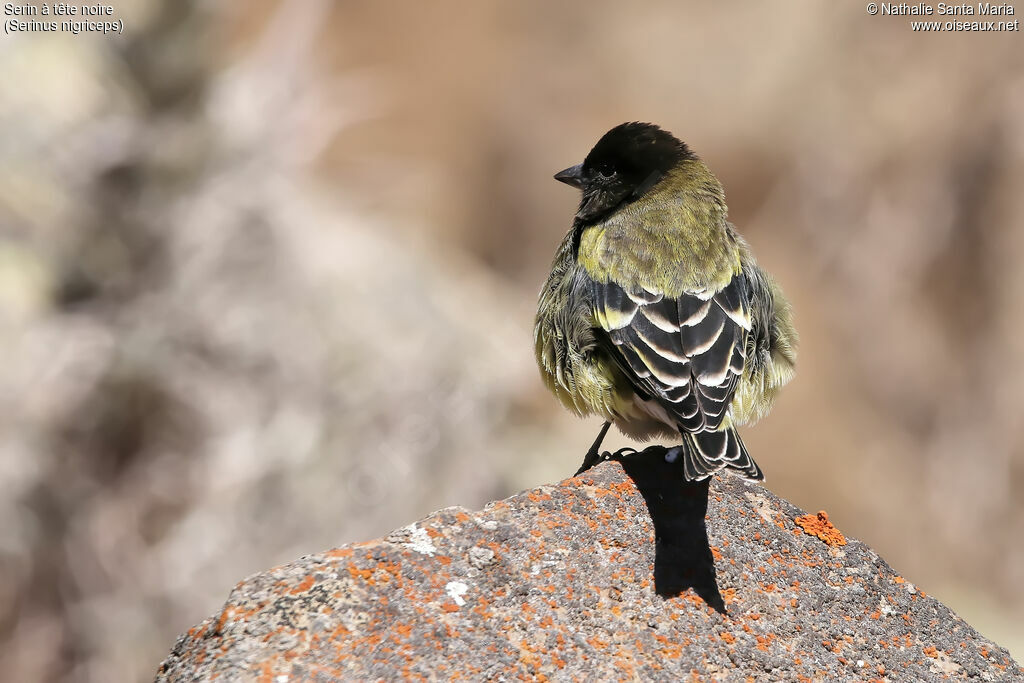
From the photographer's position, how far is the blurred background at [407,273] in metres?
8.21

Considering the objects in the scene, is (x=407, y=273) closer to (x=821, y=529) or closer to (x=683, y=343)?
(x=683, y=343)

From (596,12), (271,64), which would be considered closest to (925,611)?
(271,64)

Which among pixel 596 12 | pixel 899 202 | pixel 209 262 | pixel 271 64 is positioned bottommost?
pixel 209 262

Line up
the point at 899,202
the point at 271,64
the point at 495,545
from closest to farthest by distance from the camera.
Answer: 1. the point at 495,545
2. the point at 271,64
3. the point at 899,202

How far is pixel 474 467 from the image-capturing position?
9.12 m

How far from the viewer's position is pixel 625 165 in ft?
20.2

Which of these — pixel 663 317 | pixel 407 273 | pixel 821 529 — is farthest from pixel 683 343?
pixel 407 273

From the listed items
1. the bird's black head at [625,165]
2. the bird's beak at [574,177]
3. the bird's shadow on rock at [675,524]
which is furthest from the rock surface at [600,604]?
the bird's beak at [574,177]

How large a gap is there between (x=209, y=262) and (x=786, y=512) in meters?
5.86

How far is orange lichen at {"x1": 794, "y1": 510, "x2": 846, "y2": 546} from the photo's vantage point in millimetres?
4180

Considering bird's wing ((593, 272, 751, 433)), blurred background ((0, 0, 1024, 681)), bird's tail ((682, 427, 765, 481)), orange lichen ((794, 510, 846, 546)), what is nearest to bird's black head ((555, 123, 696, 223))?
bird's wing ((593, 272, 751, 433))

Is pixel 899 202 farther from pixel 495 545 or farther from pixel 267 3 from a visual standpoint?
pixel 495 545

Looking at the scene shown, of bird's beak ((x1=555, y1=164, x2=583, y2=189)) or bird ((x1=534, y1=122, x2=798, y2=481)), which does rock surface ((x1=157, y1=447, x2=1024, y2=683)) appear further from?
bird's beak ((x1=555, y1=164, x2=583, y2=189))

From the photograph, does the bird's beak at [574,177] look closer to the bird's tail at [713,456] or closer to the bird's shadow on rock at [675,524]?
the bird's shadow on rock at [675,524]
